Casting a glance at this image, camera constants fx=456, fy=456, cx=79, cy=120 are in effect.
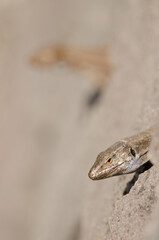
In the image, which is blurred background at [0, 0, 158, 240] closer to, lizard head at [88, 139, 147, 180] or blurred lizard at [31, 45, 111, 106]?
blurred lizard at [31, 45, 111, 106]

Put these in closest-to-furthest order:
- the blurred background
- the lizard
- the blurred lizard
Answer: the lizard < the blurred background < the blurred lizard

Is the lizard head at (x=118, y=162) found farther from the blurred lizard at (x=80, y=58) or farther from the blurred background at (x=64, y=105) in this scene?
the blurred lizard at (x=80, y=58)

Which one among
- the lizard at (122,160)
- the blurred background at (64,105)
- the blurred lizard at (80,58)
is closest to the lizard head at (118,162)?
the lizard at (122,160)

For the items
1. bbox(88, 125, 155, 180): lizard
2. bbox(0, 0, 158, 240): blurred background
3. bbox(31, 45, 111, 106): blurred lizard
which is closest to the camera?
bbox(88, 125, 155, 180): lizard

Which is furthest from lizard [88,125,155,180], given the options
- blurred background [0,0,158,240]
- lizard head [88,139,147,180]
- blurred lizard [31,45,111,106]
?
blurred lizard [31,45,111,106]

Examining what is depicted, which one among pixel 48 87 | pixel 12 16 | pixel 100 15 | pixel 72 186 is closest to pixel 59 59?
pixel 72 186

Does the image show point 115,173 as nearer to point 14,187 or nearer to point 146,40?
point 146,40
